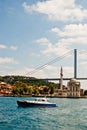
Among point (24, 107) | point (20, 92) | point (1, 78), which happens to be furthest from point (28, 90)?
point (24, 107)

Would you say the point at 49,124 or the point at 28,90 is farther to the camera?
the point at 28,90

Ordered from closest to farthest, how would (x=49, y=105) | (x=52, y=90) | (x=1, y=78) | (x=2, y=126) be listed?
1. (x=2, y=126)
2. (x=49, y=105)
3. (x=52, y=90)
4. (x=1, y=78)

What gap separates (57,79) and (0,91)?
83.4 feet

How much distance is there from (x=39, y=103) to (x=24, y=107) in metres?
2.47

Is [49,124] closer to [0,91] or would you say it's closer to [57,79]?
[57,79]

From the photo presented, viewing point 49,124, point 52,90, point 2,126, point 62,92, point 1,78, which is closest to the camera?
point 2,126

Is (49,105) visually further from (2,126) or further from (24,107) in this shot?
(2,126)

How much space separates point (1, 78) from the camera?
561 ft

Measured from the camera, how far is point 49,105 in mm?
59281

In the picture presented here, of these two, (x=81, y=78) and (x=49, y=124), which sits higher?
(x=81, y=78)

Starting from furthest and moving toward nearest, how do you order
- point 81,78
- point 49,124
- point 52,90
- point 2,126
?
point 52,90
point 81,78
point 49,124
point 2,126

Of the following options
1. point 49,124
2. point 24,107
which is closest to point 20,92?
point 24,107

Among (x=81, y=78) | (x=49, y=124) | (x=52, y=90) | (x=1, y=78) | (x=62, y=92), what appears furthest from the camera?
(x=1, y=78)

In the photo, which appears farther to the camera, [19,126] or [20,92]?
[20,92]
